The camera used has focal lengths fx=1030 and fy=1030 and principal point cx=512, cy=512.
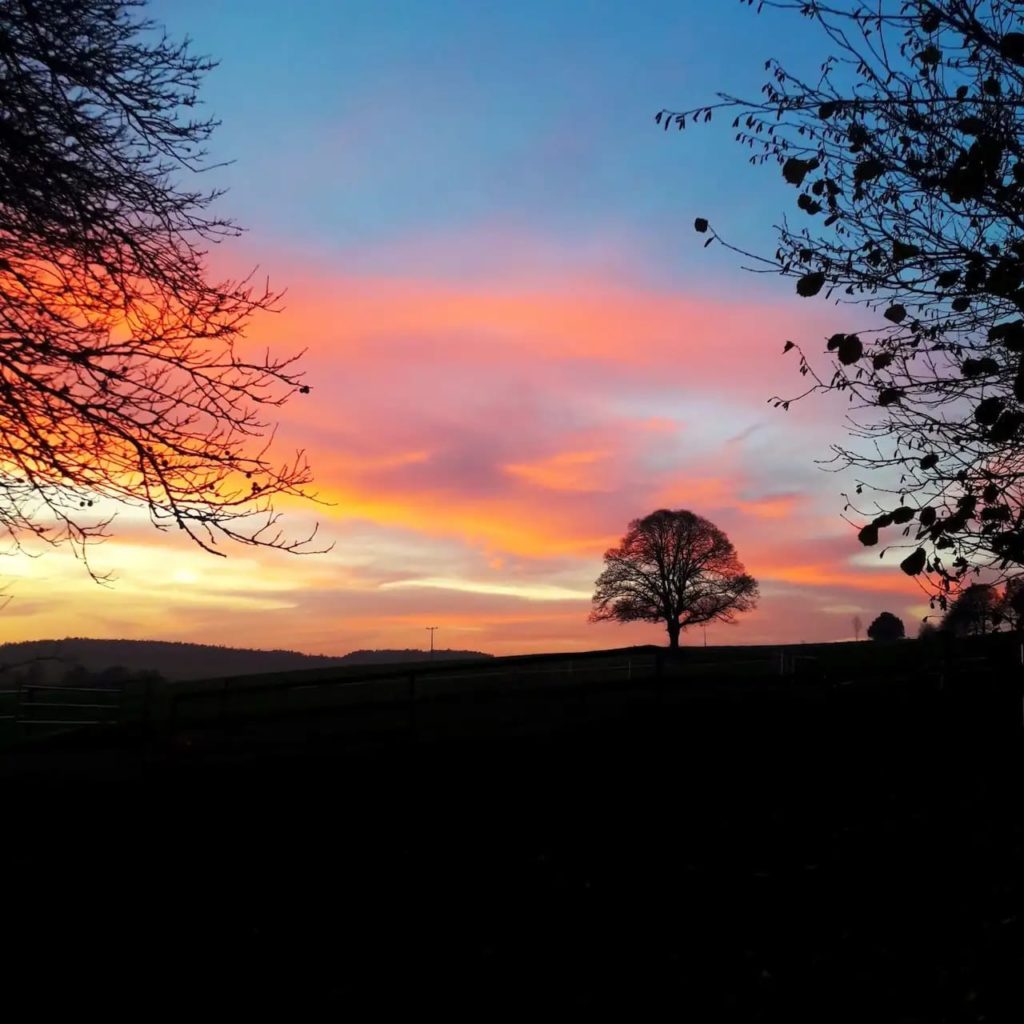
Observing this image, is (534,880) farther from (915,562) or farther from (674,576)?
(674,576)

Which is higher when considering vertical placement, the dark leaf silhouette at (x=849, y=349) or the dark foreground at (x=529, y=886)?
the dark leaf silhouette at (x=849, y=349)

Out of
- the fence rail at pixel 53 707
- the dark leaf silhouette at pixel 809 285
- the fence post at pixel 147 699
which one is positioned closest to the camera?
the dark leaf silhouette at pixel 809 285

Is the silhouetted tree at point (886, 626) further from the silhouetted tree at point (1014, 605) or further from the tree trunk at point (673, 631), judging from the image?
the silhouetted tree at point (1014, 605)

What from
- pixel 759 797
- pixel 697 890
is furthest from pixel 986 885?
pixel 759 797

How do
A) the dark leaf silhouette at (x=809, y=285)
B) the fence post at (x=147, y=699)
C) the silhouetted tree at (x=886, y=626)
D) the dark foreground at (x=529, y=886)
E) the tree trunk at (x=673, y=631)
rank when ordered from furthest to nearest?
the silhouetted tree at (x=886, y=626), the tree trunk at (x=673, y=631), the fence post at (x=147, y=699), the dark leaf silhouette at (x=809, y=285), the dark foreground at (x=529, y=886)

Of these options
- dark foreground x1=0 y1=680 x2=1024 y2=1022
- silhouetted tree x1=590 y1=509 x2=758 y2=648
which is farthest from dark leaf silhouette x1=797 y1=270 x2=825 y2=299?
silhouetted tree x1=590 y1=509 x2=758 y2=648

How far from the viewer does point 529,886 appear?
27.0 feet

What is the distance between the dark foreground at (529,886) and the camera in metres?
6.38

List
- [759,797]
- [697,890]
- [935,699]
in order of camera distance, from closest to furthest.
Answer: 1. [697,890]
2. [759,797]
3. [935,699]

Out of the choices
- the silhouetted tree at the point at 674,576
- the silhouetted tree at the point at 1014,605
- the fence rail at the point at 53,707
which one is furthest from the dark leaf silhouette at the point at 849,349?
the silhouetted tree at the point at 674,576

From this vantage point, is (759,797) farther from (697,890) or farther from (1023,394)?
(1023,394)

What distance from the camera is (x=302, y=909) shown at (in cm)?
791

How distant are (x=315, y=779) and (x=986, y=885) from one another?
8.04 metres

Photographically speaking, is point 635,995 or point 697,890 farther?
point 697,890
